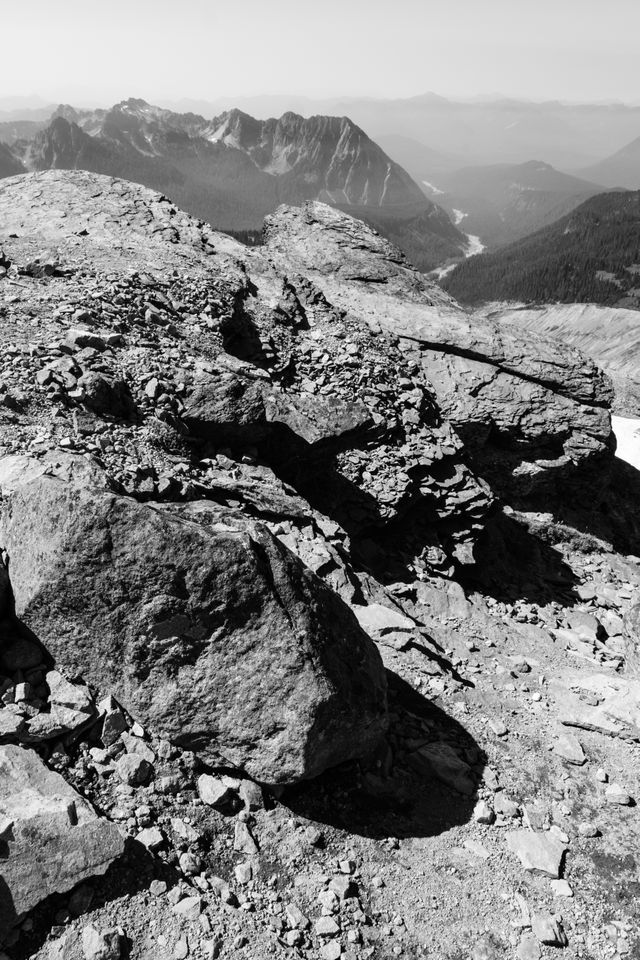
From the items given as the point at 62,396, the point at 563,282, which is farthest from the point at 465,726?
the point at 563,282

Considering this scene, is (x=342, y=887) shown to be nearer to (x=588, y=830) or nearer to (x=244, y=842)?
(x=244, y=842)

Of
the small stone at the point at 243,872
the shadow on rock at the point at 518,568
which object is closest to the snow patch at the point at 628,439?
the shadow on rock at the point at 518,568

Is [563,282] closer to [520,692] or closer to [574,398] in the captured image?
[574,398]

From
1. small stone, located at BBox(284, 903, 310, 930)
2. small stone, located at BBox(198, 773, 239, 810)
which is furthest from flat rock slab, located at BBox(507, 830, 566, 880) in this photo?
small stone, located at BBox(198, 773, 239, 810)

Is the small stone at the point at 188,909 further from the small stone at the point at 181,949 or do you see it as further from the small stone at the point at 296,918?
the small stone at the point at 296,918

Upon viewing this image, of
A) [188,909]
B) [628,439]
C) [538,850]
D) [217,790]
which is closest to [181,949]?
[188,909]

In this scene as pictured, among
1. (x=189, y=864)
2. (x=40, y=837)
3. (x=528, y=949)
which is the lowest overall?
(x=528, y=949)
